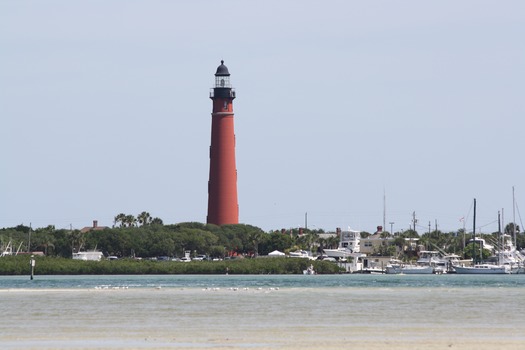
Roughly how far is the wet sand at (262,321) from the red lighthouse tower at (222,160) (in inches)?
2840

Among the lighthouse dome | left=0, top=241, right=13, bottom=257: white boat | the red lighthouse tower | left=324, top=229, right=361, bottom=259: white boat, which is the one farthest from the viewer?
left=324, top=229, right=361, bottom=259: white boat

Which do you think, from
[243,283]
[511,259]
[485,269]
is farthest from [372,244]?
[243,283]

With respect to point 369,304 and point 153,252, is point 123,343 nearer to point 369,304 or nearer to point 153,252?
point 369,304

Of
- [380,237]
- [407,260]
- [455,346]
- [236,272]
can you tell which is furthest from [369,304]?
[380,237]

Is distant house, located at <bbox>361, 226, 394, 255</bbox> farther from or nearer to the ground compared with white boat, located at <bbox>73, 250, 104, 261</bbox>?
farther from the ground

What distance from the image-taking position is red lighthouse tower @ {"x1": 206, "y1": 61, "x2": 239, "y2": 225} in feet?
468

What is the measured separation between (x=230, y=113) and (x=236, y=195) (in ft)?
32.6

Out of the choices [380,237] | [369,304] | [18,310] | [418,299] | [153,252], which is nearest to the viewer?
[18,310]

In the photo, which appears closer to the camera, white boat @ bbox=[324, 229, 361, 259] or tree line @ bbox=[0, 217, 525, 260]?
tree line @ bbox=[0, 217, 525, 260]

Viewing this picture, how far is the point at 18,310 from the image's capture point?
55.4 m

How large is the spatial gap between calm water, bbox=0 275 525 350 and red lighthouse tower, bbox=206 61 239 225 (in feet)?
237

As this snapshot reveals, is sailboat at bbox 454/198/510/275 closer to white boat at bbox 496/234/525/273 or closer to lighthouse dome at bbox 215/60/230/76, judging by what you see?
white boat at bbox 496/234/525/273

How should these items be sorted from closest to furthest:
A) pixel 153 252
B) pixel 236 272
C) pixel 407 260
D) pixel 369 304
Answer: pixel 369 304, pixel 236 272, pixel 153 252, pixel 407 260

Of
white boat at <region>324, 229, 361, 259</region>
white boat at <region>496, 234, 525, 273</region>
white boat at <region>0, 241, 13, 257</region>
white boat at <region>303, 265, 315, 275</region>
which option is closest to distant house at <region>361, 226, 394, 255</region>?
white boat at <region>324, 229, 361, 259</region>
